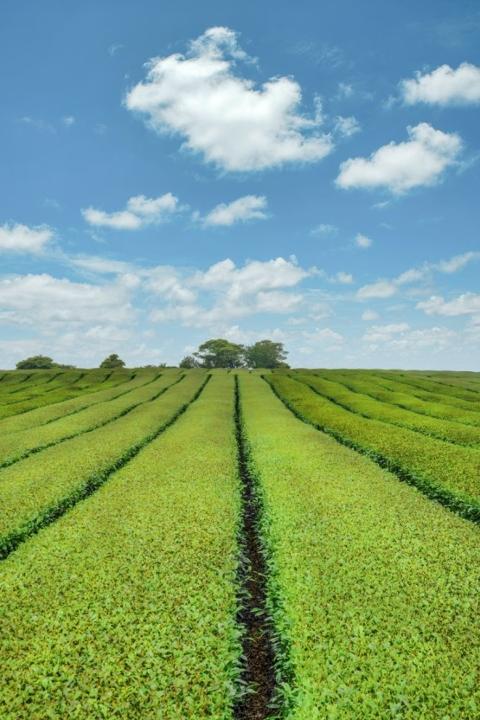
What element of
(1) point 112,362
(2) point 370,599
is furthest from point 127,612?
(1) point 112,362

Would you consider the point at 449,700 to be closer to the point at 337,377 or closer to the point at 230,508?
the point at 230,508

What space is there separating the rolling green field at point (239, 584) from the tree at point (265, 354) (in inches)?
4555

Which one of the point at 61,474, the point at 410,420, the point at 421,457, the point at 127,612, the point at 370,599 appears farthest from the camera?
the point at 410,420

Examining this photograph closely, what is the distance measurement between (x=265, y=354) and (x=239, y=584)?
435 feet

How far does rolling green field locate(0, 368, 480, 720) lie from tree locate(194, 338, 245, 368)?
378 feet

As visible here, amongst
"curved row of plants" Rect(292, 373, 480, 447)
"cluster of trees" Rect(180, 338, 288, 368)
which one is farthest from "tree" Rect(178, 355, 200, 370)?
"curved row of plants" Rect(292, 373, 480, 447)

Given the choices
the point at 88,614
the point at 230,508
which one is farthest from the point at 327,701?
the point at 230,508

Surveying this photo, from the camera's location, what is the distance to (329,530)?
12.8 metres

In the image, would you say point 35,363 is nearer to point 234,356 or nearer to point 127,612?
point 234,356

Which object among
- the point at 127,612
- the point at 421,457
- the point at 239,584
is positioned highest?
the point at 421,457

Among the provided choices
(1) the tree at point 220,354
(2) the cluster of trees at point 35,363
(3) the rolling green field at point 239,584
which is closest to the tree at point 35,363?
(2) the cluster of trees at point 35,363

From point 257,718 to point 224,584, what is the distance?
110 inches

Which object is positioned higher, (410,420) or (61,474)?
(410,420)

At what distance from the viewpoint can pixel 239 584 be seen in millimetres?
10391
